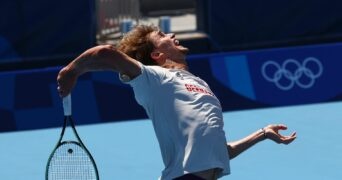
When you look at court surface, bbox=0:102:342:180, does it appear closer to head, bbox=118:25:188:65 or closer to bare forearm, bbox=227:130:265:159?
bare forearm, bbox=227:130:265:159

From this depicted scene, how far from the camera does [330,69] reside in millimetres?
10547

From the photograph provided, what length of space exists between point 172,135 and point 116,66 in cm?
40

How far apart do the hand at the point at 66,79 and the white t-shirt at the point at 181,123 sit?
243 millimetres

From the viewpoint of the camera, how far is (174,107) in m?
3.68

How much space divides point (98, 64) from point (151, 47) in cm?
38

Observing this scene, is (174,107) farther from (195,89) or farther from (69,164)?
(69,164)

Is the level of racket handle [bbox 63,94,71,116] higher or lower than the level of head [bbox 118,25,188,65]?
lower

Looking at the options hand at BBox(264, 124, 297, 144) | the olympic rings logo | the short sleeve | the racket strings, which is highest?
the short sleeve

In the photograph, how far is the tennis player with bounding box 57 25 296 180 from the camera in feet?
11.7

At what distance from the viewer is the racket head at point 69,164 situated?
13.8ft

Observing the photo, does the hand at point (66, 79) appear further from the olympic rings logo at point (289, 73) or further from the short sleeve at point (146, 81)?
the olympic rings logo at point (289, 73)

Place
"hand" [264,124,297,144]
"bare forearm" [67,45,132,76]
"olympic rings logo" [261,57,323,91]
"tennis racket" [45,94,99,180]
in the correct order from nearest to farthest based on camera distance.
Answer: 1. "bare forearm" [67,45,132,76]
2. "hand" [264,124,297,144]
3. "tennis racket" [45,94,99,180]
4. "olympic rings logo" [261,57,323,91]

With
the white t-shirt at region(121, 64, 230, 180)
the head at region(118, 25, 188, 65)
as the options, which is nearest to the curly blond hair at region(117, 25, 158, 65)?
the head at region(118, 25, 188, 65)

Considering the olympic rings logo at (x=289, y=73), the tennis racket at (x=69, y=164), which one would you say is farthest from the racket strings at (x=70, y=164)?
the olympic rings logo at (x=289, y=73)
